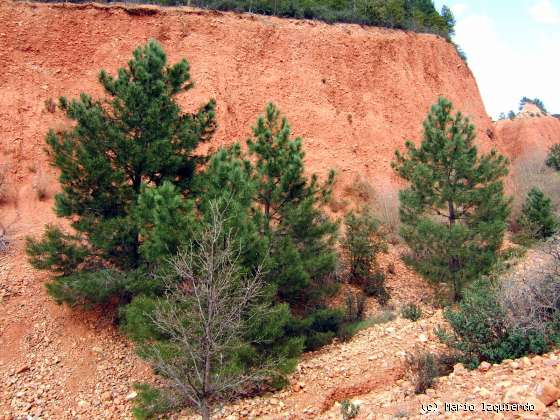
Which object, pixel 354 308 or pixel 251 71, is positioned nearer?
pixel 354 308

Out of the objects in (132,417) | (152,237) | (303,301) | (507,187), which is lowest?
(132,417)

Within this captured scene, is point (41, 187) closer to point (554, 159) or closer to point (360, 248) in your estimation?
point (360, 248)

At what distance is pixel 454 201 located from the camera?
509 inches

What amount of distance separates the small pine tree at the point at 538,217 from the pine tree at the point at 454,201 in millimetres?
5382

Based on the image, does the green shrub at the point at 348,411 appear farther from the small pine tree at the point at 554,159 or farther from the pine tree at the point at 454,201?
the small pine tree at the point at 554,159

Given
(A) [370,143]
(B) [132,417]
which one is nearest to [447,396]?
(B) [132,417]

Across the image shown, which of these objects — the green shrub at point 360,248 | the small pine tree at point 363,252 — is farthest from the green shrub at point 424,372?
the green shrub at point 360,248

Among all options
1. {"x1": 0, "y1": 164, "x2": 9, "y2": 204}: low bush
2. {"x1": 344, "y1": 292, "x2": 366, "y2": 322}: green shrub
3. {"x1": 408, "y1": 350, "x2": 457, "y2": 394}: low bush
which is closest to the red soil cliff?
{"x1": 0, "y1": 164, "x2": 9, "y2": 204}: low bush

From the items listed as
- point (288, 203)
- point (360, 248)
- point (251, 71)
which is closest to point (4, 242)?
point (288, 203)

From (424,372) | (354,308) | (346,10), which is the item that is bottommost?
(354,308)

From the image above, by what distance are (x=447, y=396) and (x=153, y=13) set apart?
763 inches

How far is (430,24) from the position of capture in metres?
27.5

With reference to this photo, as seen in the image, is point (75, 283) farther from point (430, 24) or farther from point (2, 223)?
point (430, 24)

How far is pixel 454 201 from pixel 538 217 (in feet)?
22.9
